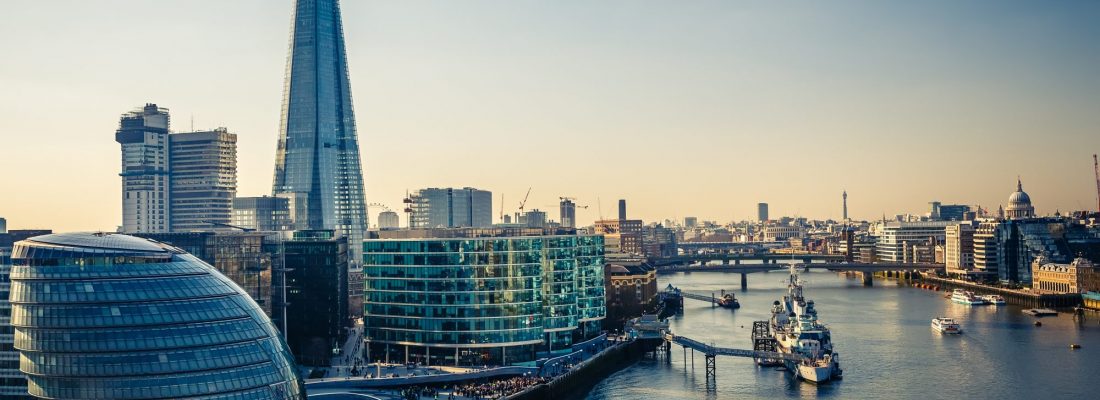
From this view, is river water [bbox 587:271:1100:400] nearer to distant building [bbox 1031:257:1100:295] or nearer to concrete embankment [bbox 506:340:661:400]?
concrete embankment [bbox 506:340:661:400]

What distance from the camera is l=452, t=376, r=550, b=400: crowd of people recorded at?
2906 inches

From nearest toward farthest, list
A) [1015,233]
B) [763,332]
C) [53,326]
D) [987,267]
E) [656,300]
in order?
[53,326], [763,332], [656,300], [1015,233], [987,267]

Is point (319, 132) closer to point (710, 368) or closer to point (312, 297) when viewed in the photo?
point (312, 297)

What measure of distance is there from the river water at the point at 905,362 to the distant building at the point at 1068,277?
46.4ft

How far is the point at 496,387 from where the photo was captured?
7588 centimetres

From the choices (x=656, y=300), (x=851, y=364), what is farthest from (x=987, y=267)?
(x=851, y=364)

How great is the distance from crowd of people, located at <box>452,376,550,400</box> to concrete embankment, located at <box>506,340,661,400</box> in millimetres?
766

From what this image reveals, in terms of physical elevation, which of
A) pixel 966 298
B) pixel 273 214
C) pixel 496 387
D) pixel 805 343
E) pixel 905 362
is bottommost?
pixel 905 362

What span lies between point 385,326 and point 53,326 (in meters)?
37.0

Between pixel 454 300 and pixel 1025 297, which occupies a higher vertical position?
pixel 454 300

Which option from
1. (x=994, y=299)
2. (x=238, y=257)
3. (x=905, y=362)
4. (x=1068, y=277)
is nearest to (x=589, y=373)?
(x=905, y=362)

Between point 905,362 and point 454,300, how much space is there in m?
36.4

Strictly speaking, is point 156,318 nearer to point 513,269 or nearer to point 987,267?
point 513,269

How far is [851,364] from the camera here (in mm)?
90562
